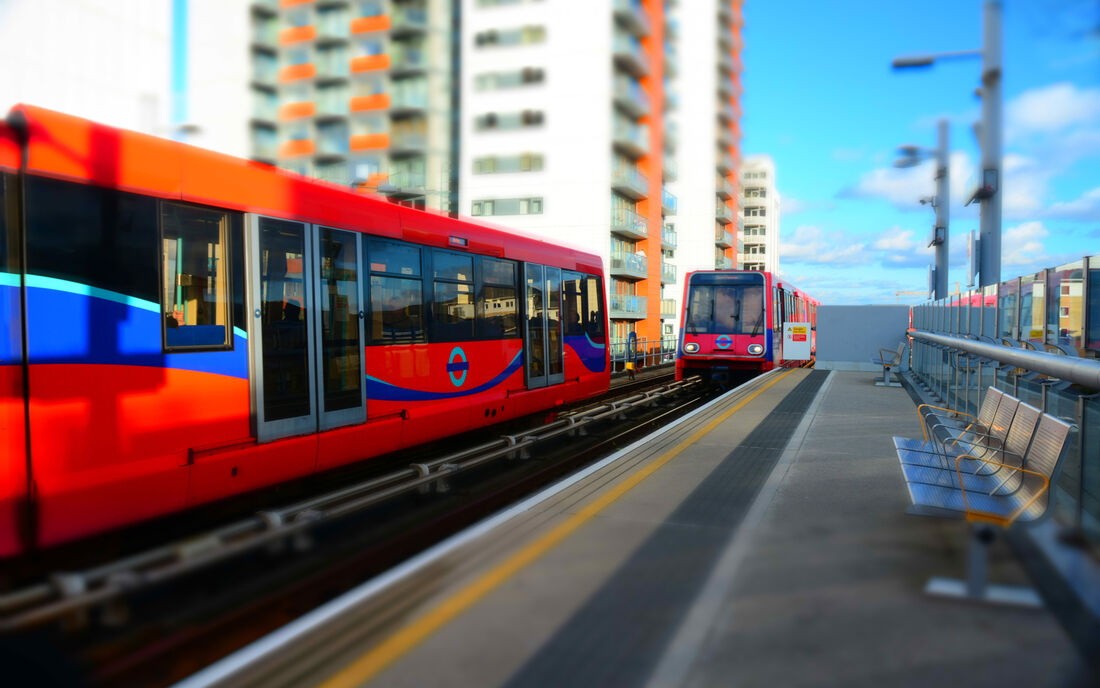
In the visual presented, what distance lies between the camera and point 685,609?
386cm

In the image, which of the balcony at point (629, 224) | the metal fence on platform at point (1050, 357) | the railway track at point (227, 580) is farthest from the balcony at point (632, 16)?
the railway track at point (227, 580)

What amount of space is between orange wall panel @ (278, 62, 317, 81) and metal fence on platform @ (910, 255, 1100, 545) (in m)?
42.1

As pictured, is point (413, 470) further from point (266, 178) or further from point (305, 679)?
point (305, 679)

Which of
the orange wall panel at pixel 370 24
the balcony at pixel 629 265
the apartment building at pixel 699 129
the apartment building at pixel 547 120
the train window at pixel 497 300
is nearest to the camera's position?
the train window at pixel 497 300

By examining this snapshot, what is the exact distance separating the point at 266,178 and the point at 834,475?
5.84 meters

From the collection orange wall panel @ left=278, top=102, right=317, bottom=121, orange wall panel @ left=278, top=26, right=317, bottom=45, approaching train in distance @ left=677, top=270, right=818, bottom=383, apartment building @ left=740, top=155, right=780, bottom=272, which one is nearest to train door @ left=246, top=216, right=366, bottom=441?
approaching train in distance @ left=677, top=270, right=818, bottom=383

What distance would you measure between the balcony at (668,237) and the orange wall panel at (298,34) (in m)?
25.3

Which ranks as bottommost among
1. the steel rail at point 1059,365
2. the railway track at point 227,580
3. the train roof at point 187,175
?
the railway track at point 227,580

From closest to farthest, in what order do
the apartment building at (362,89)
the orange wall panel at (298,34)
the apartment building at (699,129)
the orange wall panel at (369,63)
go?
1. the apartment building at (362,89)
2. the orange wall panel at (369,63)
3. the orange wall panel at (298,34)
4. the apartment building at (699,129)

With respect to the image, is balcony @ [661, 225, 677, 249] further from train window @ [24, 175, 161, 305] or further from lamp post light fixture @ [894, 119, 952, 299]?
train window @ [24, 175, 161, 305]

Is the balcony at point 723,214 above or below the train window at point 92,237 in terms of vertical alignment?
above

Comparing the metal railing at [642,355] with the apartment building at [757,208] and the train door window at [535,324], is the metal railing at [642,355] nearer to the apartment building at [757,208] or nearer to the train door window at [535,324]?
the train door window at [535,324]

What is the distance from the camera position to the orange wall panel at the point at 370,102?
41875 mm

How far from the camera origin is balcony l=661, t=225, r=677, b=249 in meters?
52.1
